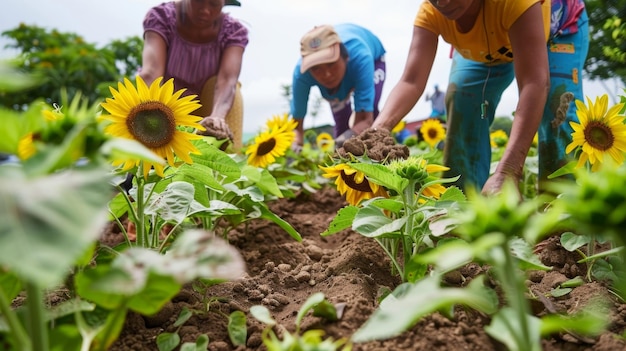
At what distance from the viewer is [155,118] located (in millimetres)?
1297

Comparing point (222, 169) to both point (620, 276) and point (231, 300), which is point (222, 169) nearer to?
point (231, 300)

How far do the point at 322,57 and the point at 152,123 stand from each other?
2351mm

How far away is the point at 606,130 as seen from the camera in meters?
1.47

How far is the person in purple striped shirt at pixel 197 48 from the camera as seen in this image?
275cm

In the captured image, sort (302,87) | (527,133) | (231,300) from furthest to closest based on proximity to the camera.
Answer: (302,87) < (527,133) < (231,300)

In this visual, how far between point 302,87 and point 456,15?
83.7 inches

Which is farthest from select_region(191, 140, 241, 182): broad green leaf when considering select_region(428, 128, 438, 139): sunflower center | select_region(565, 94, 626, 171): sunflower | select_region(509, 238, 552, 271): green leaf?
select_region(428, 128, 438, 139): sunflower center

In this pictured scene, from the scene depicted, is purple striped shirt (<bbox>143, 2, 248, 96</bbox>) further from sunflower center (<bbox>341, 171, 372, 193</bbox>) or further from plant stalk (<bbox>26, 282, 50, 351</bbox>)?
plant stalk (<bbox>26, 282, 50, 351</bbox>)

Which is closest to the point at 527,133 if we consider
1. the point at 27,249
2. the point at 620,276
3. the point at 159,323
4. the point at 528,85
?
the point at 528,85

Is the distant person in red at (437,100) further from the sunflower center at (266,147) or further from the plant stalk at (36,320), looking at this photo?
the plant stalk at (36,320)

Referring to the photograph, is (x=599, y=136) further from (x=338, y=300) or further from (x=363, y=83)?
(x=363, y=83)

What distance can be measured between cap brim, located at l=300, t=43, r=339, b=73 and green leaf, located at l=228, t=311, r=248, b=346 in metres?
2.61

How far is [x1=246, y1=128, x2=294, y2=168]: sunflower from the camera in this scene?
2.30 metres

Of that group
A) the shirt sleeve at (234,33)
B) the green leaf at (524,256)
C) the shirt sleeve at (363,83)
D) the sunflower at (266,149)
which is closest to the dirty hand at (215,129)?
the sunflower at (266,149)
